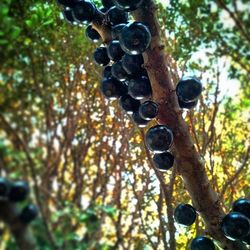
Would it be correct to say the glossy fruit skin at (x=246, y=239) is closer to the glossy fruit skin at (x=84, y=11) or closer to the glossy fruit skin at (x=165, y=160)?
the glossy fruit skin at (x=165, y=160)

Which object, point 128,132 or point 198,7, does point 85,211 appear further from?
point 198,7

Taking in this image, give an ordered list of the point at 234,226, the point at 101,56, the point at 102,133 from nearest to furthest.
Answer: the point at 234,226 < the point at 101,56 < the point at 102,133

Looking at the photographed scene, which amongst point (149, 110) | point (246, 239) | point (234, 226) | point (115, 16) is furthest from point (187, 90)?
point (246, 239)

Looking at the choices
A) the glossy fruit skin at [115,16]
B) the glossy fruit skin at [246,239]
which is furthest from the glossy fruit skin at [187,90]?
the glossy fruit skin at [246,239]

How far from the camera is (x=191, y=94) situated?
4.10 ft

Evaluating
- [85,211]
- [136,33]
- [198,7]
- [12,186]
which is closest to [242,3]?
[198,7]

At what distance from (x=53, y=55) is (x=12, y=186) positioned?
167cm

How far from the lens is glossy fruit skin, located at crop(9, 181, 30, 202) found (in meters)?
0.69

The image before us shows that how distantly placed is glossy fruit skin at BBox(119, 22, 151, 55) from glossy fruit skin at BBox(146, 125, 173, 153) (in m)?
0.25

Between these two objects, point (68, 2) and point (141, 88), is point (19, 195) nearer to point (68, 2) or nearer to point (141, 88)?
point (141, 88)

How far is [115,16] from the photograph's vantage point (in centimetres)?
130

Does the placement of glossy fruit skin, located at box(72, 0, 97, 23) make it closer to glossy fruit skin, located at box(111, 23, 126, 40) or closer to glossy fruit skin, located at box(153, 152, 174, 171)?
glossy fruit skin, located at box(111, 23, 126, 40)

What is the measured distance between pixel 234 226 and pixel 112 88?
0.66 meters

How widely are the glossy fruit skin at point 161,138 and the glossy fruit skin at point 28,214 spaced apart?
518 millimetres
